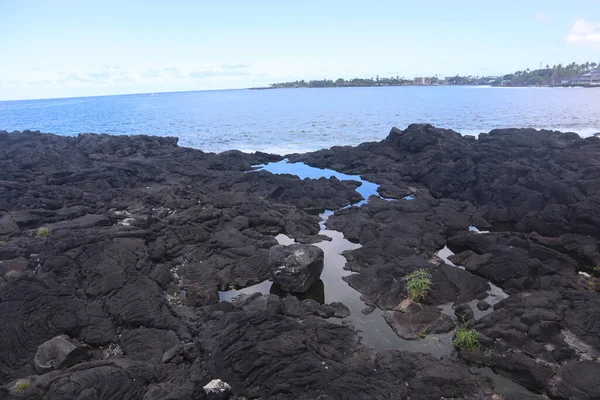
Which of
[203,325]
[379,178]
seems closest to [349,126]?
[379,178]

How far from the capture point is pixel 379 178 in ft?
131

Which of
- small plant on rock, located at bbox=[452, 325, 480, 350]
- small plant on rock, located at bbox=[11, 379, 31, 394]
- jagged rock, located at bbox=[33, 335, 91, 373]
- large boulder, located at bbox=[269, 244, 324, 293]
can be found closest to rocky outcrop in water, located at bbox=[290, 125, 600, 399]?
small plant on rock, located at bbox=[452, 325, 480, 350]

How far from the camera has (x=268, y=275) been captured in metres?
20.4

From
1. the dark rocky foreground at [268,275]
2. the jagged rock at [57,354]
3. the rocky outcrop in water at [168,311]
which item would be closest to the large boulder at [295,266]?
the rocky outcrop in water at [168,311]

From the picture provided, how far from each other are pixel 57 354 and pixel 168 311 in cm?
413

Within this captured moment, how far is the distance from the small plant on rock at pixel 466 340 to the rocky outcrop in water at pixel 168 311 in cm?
90

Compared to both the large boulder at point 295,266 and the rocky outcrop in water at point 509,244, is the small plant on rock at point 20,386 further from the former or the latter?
the rocky outcrop in water at point 509,244

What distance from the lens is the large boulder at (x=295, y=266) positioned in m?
18.5

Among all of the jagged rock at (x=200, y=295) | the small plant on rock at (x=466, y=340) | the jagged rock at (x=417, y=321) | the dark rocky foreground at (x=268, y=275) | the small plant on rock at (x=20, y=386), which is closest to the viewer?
the small plant on rock at (x=20, y=386)

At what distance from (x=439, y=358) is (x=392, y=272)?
5.98m

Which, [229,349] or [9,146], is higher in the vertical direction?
[9,146]

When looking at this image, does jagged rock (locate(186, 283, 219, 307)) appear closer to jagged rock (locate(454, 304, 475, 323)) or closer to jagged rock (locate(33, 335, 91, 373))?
jagged rock (locate(33, 335, 91, 373))

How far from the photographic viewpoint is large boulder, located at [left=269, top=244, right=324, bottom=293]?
18516 mm

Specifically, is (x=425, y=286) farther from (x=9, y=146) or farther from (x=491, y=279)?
(x=9, y=146)
